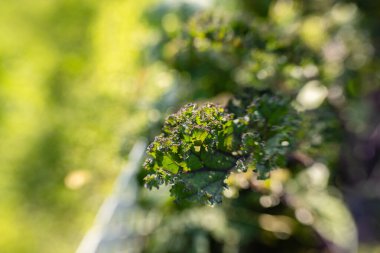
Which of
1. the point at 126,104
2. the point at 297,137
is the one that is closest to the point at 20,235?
the point at 126,104

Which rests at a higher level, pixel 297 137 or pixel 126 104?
pixel 126 104

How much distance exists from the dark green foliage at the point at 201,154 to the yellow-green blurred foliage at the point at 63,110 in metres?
0.46

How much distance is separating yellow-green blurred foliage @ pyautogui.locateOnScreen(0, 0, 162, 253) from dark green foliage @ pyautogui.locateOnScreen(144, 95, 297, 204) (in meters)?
0.46

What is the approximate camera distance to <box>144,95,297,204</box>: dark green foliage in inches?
19.8

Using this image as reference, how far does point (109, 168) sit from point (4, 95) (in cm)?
41

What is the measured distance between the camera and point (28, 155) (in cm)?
125

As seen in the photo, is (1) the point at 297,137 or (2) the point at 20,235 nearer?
(1) the point at 297,137

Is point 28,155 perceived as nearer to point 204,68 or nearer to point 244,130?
point 204,68

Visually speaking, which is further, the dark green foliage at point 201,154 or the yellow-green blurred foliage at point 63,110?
the yellow-green blurred foliage at point 63,110

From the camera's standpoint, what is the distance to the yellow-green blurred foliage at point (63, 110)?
115 centimetres

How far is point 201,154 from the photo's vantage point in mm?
523

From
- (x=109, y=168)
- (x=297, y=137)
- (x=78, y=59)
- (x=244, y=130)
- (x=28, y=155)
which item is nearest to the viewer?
(x=244, y=130)

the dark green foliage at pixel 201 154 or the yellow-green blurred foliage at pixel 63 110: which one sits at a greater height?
the yellow-green blurred foliage at pixel 63 110

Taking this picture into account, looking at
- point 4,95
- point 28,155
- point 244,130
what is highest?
point 4,95
